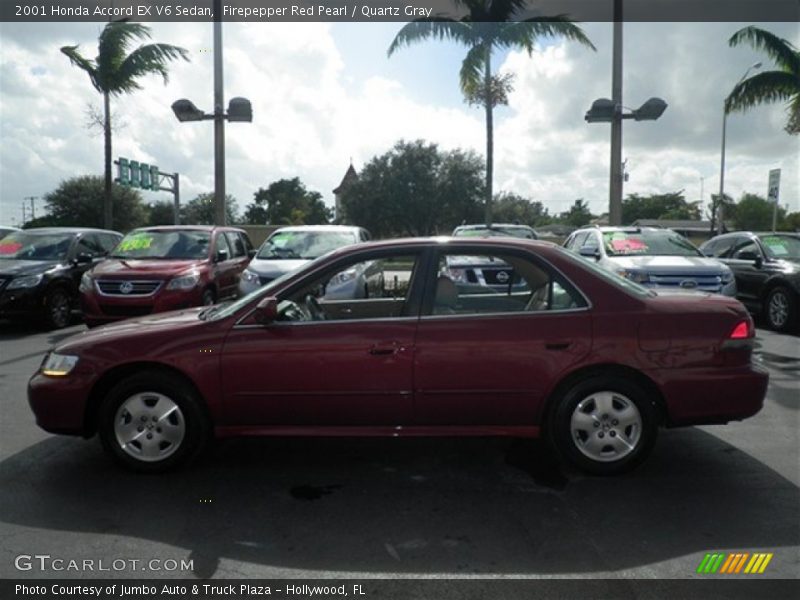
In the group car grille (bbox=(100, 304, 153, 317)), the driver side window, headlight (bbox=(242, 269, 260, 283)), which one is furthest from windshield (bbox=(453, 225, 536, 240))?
the driver side window

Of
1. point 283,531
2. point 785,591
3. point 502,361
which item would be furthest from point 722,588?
point 283,531

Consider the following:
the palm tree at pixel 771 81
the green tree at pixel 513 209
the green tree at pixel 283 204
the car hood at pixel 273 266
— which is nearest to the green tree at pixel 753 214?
the green tree at pixel 513 209

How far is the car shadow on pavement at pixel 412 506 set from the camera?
→ 325cm

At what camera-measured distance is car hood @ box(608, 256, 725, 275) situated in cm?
903

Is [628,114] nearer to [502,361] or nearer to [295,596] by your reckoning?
[502,361]

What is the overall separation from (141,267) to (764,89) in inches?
618

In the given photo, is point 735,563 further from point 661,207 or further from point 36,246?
point 661,207

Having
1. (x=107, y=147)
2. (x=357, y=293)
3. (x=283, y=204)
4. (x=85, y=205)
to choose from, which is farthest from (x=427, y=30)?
(x=283, y=204)

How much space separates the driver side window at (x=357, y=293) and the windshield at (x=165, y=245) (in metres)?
6.03

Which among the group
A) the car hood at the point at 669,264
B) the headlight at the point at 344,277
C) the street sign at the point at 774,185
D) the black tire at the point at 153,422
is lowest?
the black tire at the point at 153,422

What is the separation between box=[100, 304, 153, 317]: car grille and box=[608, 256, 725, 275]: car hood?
6.69 metres

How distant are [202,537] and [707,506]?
2.84 metres

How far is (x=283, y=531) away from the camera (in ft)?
11.4

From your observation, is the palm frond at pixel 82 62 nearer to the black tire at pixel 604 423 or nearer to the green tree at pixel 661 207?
the black tire at pixel 604 423
